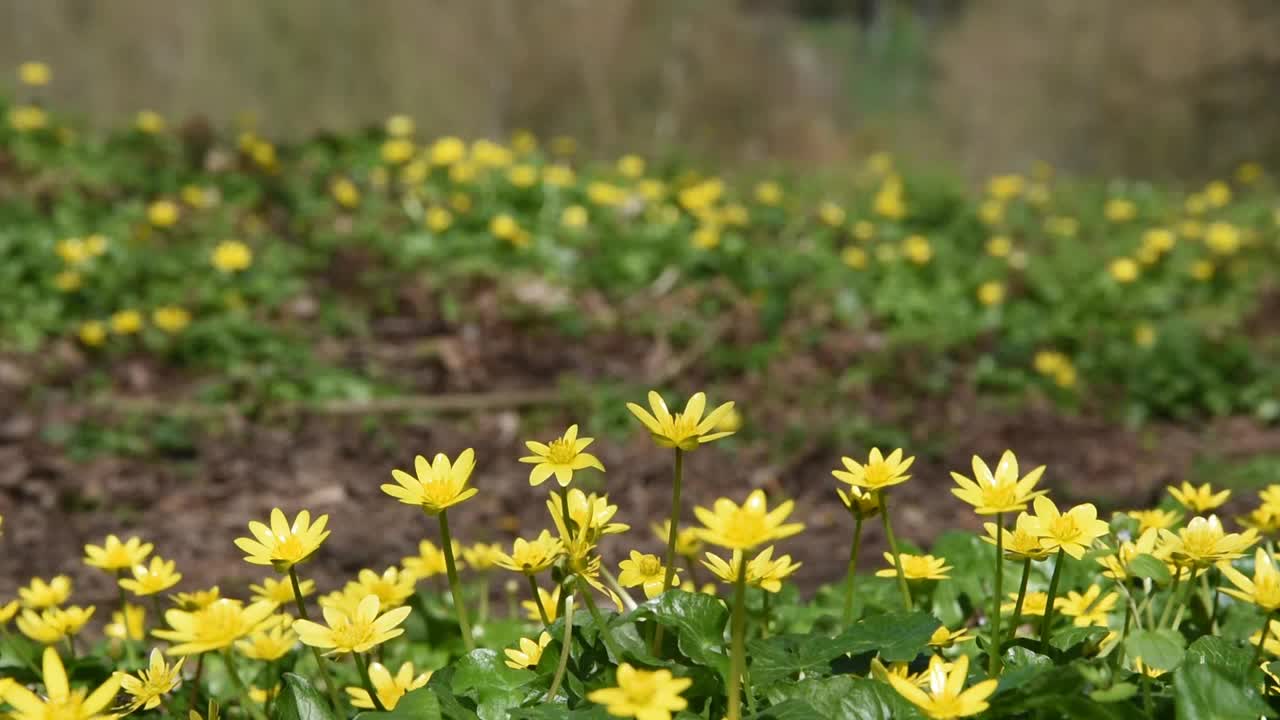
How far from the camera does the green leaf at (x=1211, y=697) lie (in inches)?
42.3

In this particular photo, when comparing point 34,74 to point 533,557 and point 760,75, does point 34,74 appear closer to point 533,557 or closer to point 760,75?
point 760,75

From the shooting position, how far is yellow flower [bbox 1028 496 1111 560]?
124 cm

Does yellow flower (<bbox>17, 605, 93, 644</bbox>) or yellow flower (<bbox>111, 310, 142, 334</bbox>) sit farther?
yellow flower (<bbox>111, 310, 142, 334</bbox>)

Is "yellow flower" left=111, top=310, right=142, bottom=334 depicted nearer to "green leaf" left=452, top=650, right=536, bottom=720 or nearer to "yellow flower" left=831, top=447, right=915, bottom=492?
"green leaf" left=452, top=650, right=536, bottom=720

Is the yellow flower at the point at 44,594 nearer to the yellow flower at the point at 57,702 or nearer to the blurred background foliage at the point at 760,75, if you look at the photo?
the yellow flower at the point at 57,702

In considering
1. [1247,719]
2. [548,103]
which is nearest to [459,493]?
[1247,719]

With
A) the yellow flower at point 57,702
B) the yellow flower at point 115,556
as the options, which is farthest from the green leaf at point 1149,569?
the yellow flower at point 115,556

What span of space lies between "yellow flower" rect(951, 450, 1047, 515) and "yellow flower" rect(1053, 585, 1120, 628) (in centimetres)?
22

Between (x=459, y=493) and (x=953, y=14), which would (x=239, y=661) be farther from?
(x=953, y=14)

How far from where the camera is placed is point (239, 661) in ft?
6.24

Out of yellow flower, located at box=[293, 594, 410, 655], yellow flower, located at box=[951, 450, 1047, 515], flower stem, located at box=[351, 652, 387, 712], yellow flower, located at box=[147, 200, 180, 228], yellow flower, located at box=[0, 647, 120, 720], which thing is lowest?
flower stem, located at box=[351, 652, 387, 712]

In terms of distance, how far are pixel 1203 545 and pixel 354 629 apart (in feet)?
2.81

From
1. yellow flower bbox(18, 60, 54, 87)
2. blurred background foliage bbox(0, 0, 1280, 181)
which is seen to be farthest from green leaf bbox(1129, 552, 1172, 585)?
yellow flower bbox(18, 60, 54, 87)

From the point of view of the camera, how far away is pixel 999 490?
1221 millimetres
